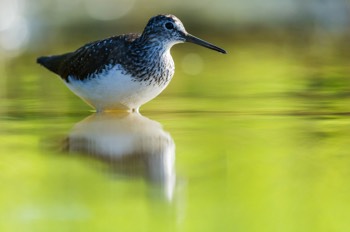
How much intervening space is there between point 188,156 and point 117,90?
1.85 meters

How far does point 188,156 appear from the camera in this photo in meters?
6.95

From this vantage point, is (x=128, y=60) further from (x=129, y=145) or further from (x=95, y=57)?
(x=129, y=145)

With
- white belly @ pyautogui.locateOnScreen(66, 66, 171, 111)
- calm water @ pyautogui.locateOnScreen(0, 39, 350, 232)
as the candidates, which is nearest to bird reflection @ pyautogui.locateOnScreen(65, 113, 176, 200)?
calm water @ pyautogui.locateOnScreen(0, 39, 350, 232)

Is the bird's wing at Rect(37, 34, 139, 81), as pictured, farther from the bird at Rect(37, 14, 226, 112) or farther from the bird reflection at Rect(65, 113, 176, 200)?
the bird reflection at Rect(65, 113, 176, 200)

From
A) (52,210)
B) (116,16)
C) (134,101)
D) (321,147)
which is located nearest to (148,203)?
(52,210)

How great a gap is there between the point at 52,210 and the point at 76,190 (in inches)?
18.0

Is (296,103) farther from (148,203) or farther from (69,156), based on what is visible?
(148,203)

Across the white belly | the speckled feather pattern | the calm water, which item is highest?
the speckled feather pattern

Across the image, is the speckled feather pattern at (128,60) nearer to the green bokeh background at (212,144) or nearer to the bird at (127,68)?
the bird at (127,68)

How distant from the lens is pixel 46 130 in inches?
316

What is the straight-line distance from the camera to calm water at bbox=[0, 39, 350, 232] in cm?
540

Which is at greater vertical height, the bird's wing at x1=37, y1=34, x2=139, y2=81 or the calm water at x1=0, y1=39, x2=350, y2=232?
the bird's wing at x1=37, y1=34, x2=139, y2=81

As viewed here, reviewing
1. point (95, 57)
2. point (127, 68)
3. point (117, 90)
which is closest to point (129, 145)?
point (117, 90)

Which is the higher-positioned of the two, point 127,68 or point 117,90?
point 127,68
